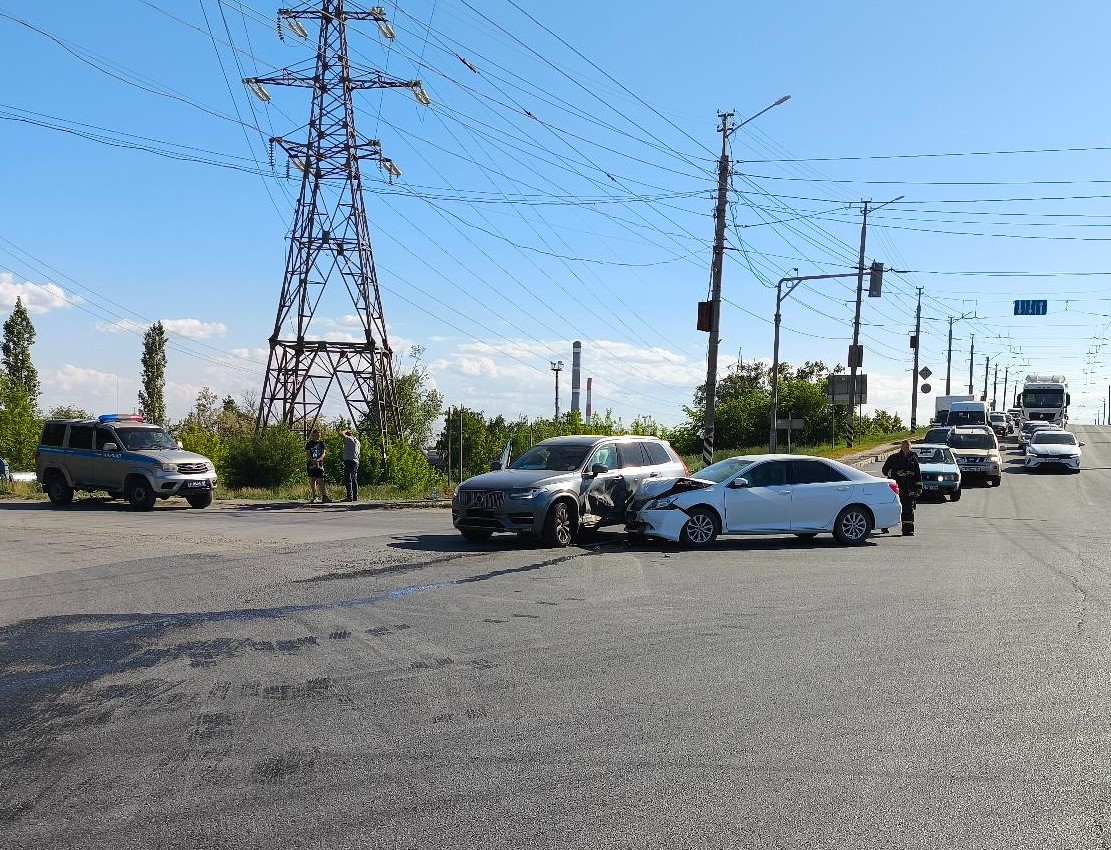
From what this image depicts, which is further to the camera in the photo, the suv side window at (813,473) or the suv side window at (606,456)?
the suv side window at (813,473)

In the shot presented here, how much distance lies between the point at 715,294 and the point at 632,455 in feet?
46.5

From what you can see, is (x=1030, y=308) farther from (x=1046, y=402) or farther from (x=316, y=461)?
(x=316, y=461)

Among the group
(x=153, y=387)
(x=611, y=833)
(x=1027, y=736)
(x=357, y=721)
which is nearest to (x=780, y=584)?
(x=1027, y=736)

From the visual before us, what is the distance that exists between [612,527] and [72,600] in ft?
36.1

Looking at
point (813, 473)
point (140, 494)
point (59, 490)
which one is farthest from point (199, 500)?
point (813, 473)

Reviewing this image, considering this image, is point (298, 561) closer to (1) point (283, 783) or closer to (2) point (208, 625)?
(2) point (208, 625)

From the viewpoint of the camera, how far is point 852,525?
17.4 meters

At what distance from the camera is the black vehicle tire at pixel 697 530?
16516mm

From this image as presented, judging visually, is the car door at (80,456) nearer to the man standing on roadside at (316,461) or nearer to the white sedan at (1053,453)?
the man standing on roadside at (316,461)

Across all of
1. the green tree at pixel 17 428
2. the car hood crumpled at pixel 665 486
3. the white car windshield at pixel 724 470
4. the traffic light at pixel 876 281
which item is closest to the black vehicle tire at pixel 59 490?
the car hood crumpled at pixel 665 486

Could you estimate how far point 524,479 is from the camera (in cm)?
1614

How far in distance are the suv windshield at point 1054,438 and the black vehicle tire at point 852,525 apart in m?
28.5

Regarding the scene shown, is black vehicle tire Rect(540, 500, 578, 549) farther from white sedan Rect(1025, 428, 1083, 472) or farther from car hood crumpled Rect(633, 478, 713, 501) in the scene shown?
white sedan Rect(1025, 428, 1083, 472)

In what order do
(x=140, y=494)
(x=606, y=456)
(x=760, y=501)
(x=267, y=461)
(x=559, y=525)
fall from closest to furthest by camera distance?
1. (x=559, y=525)
2. (x=760, y=501)
3. (x=606, y=456)
4. (x=140, y=494)
5. (x=267, y=461)
